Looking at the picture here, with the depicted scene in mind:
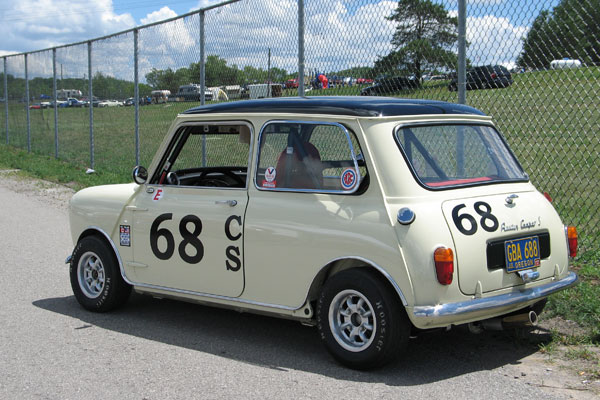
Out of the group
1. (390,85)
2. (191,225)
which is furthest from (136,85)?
(191,225)

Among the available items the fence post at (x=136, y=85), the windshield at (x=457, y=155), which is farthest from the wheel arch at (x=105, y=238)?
the fence post at (x=136, y=85)

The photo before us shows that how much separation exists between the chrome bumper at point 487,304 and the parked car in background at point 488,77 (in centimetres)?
245

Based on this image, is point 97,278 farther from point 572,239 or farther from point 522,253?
point 572,239

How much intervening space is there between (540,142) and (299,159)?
14.7 ft

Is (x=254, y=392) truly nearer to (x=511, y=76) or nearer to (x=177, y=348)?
(x=177, y=348)

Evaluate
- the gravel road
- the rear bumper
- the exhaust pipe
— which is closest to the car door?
the gravel road

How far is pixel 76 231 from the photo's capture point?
21.5ft

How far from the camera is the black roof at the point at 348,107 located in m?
4.93

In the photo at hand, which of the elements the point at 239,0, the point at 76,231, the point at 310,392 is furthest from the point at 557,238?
the point at 239,0

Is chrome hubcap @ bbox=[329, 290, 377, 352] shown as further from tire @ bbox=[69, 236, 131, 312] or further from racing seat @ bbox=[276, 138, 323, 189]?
tire @ bbox=[69, 236, 131, 312]

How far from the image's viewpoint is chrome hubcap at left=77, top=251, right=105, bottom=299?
6340 millimetres

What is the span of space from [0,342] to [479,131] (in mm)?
3827

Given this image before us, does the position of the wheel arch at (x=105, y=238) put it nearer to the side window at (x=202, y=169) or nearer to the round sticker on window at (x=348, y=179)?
the side window at (x=202, y=169)

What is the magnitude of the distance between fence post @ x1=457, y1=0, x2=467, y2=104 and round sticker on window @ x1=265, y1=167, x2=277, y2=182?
8.05 ft
